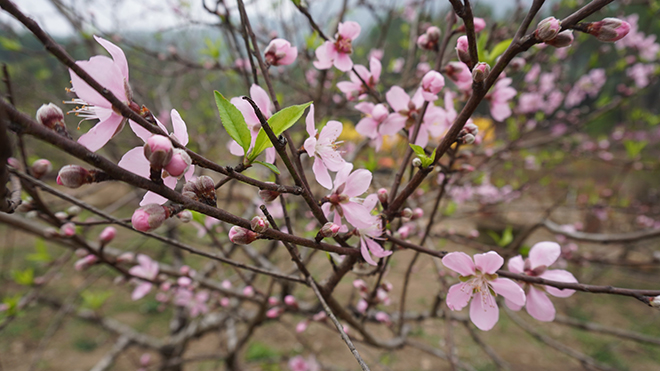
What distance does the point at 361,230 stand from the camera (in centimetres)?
70


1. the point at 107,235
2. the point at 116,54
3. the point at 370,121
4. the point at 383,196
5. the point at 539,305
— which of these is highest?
the point at 116,54

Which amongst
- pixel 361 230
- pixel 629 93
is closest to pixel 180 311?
pixel 361 230

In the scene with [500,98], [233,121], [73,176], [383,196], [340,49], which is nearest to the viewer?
[73,176]

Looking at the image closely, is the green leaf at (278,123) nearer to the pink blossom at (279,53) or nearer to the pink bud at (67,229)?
the pink blossom at (279,53)

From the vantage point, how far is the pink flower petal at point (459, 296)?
2.27ft

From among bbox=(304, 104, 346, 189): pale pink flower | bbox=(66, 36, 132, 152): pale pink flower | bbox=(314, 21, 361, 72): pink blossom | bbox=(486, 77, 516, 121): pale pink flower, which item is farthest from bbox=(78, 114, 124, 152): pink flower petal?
bbox=(486, 77, 516, 121): pale pink flower

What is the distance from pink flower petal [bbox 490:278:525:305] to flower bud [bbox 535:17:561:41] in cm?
46

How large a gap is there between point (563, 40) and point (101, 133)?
81 cm

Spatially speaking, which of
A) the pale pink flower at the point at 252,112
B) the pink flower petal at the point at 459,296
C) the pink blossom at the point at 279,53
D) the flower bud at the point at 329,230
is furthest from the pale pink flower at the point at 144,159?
the pink flower petal at the point at 459,296

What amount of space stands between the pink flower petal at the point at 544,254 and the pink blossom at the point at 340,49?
2.26ft

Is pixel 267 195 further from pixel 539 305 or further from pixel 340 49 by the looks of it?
pixel 539 305

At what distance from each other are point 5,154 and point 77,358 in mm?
4811

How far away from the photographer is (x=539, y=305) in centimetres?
75

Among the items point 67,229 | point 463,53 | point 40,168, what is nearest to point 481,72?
point 463,53
